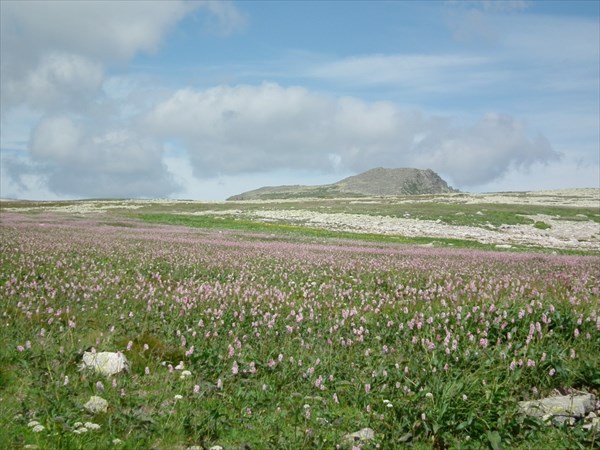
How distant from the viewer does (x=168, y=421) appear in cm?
521

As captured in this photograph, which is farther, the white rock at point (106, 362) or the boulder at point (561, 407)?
the white rock at point (106, 362)

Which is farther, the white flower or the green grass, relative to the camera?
the green grass

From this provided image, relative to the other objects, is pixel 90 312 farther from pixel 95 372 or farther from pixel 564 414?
pixel 564 414

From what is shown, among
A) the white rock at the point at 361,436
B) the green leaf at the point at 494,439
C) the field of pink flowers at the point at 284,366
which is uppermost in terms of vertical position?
the field of pink flowers at the point at 284,366

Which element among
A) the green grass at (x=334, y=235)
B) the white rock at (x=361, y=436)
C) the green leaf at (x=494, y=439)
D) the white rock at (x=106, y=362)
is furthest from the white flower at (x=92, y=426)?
the green grass at (x=334, y=235)

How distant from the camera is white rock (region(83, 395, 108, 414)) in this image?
209 inches

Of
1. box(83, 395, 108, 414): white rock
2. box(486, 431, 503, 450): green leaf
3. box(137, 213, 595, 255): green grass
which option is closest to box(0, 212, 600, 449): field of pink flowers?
box(486, 431, 503, 450): green leaf

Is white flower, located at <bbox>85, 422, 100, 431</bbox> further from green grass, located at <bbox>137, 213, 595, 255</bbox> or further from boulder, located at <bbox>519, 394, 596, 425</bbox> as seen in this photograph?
green grass, located at <bbox>137, 213, 595, 255</bbox>

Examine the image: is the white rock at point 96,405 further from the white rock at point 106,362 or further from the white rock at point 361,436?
the white rock at point 361,436

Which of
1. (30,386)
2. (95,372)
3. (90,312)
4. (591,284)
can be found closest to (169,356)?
(95,372)

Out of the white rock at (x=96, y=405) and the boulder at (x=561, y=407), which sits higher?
the white rock at (x=96, y=405)

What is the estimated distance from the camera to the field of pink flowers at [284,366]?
16.6ft

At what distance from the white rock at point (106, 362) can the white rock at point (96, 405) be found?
84 centimetres

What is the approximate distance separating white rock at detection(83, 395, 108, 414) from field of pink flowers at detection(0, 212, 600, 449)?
0.15m
